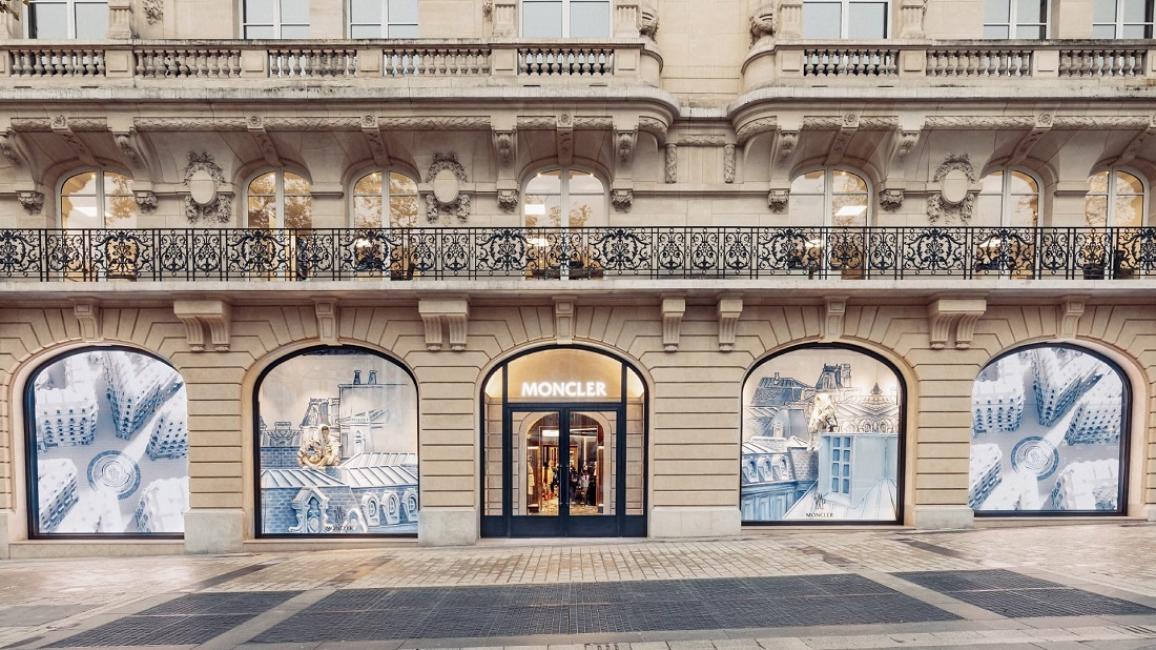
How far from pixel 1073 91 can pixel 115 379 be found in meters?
18.9

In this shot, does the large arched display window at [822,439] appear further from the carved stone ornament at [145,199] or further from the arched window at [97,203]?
Answer: the arched window at [97,203]

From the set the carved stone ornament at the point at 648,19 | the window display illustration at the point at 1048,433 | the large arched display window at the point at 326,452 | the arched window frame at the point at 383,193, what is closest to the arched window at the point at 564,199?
the arched window frame at the point at 383,193

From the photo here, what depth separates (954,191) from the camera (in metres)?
9.74

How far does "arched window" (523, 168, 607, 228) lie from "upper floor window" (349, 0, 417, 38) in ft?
13.1

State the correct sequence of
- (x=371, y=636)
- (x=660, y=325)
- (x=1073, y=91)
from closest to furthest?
(x=371, y=636)
(x=1073, y=91)
(x=660, y=325)

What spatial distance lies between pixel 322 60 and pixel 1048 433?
15971mm

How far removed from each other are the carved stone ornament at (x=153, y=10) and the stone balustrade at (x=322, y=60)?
36.4 inches

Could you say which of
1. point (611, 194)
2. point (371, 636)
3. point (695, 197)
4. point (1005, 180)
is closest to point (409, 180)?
point (611, 194)

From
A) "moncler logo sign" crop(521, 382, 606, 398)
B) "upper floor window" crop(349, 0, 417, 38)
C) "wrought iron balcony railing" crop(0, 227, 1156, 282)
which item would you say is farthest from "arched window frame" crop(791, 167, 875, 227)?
"upper floor window" crop(349, 0, 417, 38)

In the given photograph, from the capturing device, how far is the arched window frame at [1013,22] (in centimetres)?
1005

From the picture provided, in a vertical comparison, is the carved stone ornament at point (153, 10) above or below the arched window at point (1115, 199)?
above

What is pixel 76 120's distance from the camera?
908 cm

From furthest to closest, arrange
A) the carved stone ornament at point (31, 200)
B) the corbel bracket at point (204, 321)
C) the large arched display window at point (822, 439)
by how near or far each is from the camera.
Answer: the large arched display window at point (822, 439) → the carved stone ornament at point (31, 200) → the corbel bracket at point (204, 321)

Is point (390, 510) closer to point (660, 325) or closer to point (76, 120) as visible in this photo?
point (660, 325)
